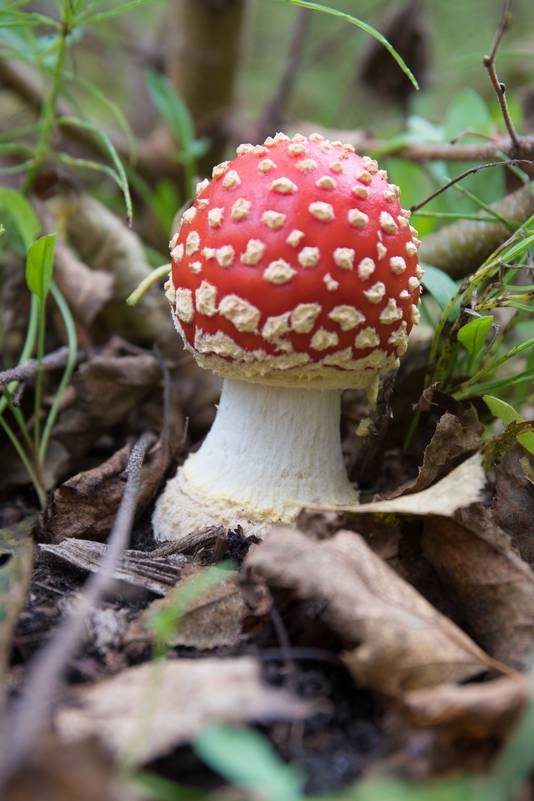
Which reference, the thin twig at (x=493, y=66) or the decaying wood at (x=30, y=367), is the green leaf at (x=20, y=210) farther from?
the thin twig at (x=493, y=66)

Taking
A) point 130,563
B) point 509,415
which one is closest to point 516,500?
point 509,415

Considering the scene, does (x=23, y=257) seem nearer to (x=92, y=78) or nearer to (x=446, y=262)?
(x=446, y=262)

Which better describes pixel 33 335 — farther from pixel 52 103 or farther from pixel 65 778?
pixel 65 778

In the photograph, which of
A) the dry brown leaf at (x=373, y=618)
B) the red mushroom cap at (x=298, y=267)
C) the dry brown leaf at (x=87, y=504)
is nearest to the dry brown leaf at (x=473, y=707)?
the dry brown leaf at (x=373, y=618)

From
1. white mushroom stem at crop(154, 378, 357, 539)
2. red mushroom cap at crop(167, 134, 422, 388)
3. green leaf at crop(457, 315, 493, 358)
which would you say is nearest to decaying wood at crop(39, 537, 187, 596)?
white mushroom stem at crop(154, 378, 357, 539)

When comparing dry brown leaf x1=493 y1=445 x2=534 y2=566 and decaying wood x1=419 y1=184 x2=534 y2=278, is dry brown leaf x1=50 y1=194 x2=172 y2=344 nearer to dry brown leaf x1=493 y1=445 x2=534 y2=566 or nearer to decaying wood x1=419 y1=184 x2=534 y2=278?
decaying wood x1=419 y1=184 x2=534 y2=278

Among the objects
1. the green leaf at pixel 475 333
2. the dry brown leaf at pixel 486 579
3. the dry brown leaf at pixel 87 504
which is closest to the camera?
the dry brown leaf at pixel 486 579
